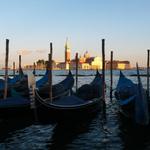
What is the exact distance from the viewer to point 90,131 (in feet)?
45.0

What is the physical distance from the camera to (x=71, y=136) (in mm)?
12664

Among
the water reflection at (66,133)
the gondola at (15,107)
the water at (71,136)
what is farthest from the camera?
the gondola at (15,107)

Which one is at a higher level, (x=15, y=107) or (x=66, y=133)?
(x=15, y=107)

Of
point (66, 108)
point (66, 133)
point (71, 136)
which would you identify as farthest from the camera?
point (66, 108)

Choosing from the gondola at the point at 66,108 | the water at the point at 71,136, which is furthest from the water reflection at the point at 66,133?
the gondola at the point at 66,108

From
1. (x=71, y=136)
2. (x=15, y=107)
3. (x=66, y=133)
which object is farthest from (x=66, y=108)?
(x=15, y=107)

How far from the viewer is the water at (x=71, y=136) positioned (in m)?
11.4

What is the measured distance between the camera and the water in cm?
1139

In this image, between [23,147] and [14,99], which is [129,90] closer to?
[14,99]

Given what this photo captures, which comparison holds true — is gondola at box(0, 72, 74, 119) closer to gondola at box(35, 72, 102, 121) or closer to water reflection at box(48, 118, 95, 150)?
gondola at box(35, 72, 102, 121)

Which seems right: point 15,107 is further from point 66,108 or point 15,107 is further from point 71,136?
point 71,136

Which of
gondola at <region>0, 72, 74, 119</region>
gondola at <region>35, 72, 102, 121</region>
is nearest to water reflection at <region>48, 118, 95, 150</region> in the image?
gondola at <region>35, 72, 102, 121</region>

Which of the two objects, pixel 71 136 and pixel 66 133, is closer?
pixel 71 136

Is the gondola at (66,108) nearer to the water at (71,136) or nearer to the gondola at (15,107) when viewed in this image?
the water at (71,136)
